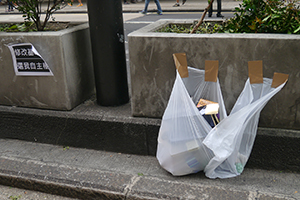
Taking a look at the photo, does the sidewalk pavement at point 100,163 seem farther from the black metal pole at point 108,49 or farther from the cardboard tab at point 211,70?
the cardboard tab at point 211,70

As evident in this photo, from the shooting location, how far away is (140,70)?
2.63 metres

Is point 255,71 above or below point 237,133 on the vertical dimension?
above

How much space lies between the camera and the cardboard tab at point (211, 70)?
93.2 inches

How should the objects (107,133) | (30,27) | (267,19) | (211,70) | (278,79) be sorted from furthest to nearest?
(30,27) < (107,133) < (267,19) < (211,70) < (278,79)

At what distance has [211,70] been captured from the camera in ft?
7.81

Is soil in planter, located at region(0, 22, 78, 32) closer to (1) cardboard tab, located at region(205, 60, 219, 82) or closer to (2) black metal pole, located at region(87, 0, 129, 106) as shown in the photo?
(2) black metal pole, located at region(87, 0, 129, 106)

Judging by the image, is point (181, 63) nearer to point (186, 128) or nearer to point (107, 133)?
point (186, 128)

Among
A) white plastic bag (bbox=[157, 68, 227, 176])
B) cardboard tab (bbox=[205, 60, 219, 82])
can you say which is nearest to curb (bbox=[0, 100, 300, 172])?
white plastic bag (bbox=[157, 68, 227, 176])

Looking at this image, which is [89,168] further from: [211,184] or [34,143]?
[211,184]

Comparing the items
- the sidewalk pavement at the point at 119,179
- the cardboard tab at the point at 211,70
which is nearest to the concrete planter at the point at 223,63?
the cardboard tab at the point at 211,70

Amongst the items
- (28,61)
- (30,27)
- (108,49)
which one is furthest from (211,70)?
(30,27)

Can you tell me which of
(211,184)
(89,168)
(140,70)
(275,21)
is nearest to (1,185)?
(89,168)

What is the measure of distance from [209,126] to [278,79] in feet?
1.86

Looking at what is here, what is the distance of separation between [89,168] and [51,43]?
1.13 m
